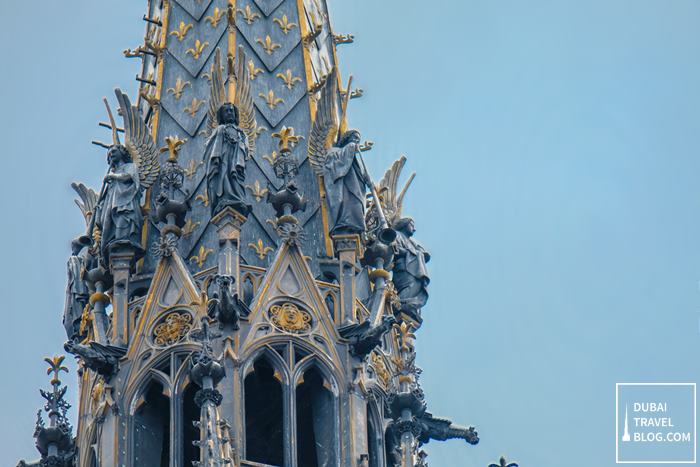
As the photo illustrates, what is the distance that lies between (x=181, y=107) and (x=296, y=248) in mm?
4548

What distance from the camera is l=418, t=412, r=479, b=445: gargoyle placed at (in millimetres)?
53750

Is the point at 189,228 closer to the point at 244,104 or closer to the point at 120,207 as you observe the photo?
the point at 120,207

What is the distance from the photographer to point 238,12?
5631cm

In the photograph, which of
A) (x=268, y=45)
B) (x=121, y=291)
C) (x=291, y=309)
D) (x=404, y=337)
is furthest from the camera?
(x=268, y=45)

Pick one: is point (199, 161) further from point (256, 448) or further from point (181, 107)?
point (256, 448)

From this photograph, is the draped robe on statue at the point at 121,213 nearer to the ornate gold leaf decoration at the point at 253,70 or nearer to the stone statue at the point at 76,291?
the stone statue at the point at 76,291

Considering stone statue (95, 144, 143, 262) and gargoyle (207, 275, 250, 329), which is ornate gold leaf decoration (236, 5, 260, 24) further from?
gargoyle (207, 275, 250, 329)

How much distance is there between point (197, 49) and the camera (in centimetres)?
5597

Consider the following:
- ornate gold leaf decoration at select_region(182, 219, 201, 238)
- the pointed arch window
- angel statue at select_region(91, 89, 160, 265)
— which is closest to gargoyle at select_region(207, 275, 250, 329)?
the pointed arch window

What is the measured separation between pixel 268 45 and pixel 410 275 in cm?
502

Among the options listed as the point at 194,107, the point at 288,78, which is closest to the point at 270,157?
the point at 194,107

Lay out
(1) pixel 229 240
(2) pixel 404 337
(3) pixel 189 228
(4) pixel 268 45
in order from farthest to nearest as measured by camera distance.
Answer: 1. (4) pixel 268 45
2. (2) pixel 404 337
3. (3) pixel 189 228
4. (1) pixel 229 240

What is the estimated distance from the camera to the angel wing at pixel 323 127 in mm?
54125

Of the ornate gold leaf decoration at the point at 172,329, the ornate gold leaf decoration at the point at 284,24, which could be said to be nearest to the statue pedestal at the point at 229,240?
the ornate gold leaf decoration at the point at 172,329
